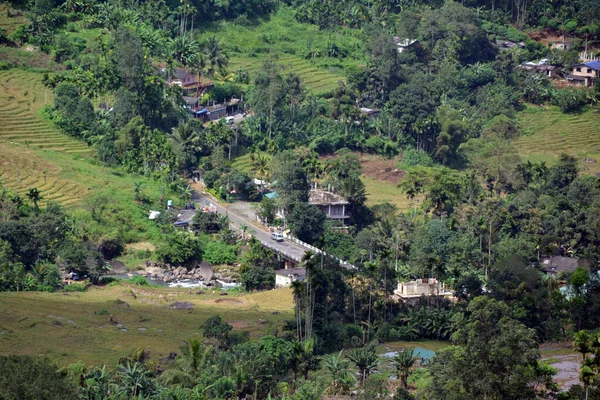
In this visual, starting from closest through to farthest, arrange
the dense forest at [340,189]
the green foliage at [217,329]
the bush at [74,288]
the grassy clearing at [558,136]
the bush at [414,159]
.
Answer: the dense forest at [340,189] < the green foliage at [217,329] < the bush at [74,288] < the bush at [414,159] < the grassy clearing at [558,136]

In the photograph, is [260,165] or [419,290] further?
[260,165]

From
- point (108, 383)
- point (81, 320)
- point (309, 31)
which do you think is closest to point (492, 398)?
point (108, 383)

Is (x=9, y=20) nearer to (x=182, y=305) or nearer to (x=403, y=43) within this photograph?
(x=403, y=43)

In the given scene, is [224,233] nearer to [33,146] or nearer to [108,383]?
[33,146]

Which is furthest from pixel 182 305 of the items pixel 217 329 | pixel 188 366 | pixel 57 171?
pixel 57 171

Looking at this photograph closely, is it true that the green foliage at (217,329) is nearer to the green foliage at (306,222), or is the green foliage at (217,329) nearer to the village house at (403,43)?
the green foliage at (306,222)

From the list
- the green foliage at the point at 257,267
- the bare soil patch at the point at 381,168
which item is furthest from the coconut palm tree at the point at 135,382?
the bare soil patch at the point at 381,168

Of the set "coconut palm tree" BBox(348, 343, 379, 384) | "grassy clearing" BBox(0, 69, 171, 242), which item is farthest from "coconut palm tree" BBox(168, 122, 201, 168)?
"coconut palm tree" BBox(348, 343, 379, 384)
